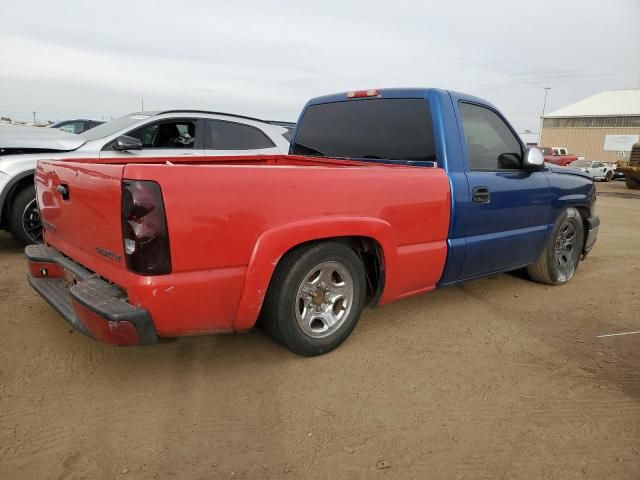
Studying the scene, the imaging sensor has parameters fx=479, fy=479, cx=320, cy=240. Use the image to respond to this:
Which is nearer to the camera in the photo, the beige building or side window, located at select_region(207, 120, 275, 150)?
side window, located at select_region(207, 120, 275, 150)

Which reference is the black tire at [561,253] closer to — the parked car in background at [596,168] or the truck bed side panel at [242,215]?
the truck bed side panel at [242,215]

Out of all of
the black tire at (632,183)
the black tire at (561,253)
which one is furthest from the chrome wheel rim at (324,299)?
the black tire at (632,183)

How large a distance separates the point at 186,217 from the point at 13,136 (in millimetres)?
4307

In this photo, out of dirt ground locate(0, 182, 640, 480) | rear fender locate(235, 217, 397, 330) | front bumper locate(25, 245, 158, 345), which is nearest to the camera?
dirt ground locate(0, 182, 640, 480)

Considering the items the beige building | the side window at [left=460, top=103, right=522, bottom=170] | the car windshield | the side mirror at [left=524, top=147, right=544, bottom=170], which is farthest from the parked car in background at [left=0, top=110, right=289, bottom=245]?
the beige building

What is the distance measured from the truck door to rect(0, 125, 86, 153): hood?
4346mm

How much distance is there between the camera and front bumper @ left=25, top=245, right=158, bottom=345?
7.35 feet

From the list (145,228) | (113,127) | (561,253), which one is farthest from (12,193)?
(561,253)

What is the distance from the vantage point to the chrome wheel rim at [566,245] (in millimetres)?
4781

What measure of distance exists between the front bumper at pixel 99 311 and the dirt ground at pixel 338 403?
417 millimetres

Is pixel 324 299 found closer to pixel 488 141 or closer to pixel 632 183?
pixel 488 141

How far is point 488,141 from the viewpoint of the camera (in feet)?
12.7

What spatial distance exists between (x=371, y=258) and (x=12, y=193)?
159 inches

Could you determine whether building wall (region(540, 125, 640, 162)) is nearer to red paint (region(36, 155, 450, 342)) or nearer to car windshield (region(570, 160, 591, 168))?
car windshield (region(570, 160, 591, 168))
